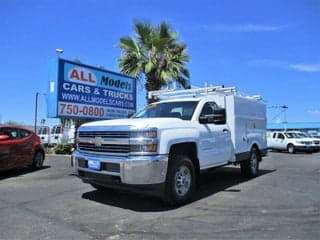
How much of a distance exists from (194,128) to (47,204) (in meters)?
3.31

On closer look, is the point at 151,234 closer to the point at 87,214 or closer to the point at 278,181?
the point at 87,214

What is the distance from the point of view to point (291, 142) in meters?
29.6

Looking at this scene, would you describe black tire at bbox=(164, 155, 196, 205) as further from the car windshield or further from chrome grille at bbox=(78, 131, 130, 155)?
the car windshield

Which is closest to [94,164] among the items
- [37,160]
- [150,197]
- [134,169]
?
[134,169]

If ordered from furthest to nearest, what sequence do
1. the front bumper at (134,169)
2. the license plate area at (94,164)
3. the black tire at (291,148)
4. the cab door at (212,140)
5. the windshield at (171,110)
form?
the black tire at (291,148)
the windshield at (171,110)
the cab door at (212,140)
the license plate area at (94,164)
the front bumper at (134,169)

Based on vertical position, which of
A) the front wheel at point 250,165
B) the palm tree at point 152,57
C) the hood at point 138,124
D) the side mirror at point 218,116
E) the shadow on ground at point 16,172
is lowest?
the shadow on ground at point 16,172

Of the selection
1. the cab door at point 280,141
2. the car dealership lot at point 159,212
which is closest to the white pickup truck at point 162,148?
the car dealership lot at point 159,212

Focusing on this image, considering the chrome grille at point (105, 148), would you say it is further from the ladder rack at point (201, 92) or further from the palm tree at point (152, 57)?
the palm tree at point (152, 57)

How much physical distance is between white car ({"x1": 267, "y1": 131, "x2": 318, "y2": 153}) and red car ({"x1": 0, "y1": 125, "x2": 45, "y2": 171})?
2082cm

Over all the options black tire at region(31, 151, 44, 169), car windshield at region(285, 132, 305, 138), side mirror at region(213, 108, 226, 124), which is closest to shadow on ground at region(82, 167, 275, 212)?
side mirror at region(213, 108, 226, 124)

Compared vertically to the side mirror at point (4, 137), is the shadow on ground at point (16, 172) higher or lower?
lower

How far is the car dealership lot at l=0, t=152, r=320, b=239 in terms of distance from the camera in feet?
19.2

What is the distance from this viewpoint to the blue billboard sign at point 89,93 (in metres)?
13.0

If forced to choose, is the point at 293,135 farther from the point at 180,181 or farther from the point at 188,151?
the point at 180,181
